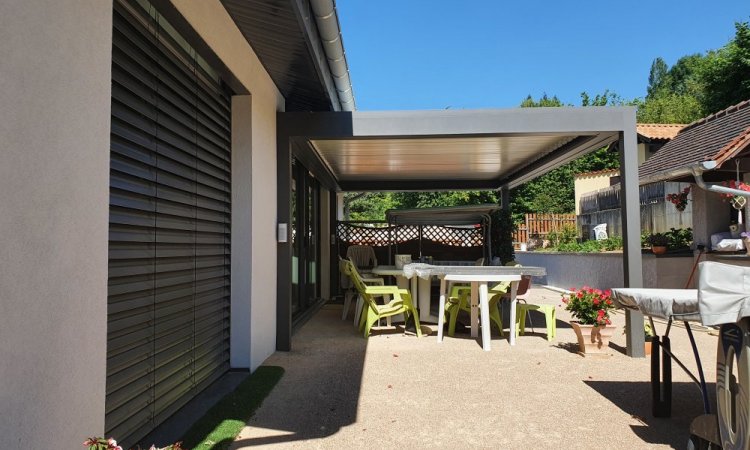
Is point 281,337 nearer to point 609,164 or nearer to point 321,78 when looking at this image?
point 321,78

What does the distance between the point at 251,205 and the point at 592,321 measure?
12.4ft

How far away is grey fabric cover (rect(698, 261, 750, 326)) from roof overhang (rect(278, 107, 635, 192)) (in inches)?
150

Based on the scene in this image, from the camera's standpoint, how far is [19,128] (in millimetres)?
1658

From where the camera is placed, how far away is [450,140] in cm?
685

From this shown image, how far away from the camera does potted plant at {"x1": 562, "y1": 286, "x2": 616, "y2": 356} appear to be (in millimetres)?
5574

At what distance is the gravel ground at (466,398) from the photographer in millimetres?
3201

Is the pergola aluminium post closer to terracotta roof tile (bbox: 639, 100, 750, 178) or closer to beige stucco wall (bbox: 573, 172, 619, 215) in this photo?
terracotta roof tile (bbox: 639, 100, 750, 178)

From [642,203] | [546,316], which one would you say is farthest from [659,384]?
[642,203]

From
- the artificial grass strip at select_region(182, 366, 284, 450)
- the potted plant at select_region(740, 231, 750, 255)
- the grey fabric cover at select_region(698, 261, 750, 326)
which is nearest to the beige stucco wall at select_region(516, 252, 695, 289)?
the potted plant at select_region(740, 231, 750, 255)

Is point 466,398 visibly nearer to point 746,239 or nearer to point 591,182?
point 746,239

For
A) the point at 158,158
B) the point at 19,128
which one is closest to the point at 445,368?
the point at 158,158

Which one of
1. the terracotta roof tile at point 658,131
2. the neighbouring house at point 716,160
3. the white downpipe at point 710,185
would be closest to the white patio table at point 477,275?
the white downpipe at point 710,185

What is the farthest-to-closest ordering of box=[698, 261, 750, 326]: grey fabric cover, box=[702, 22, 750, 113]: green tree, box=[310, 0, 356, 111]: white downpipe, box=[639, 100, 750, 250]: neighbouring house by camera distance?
box=[702, 22, 750, 113]: green tree
box=[639, 100, 750, 250]: neighbouring house
box=[310, 0, 356, 111]: white downpipe
box=[698, 261, 750, 326]: grey fabric cover

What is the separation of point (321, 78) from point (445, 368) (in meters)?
3.05
